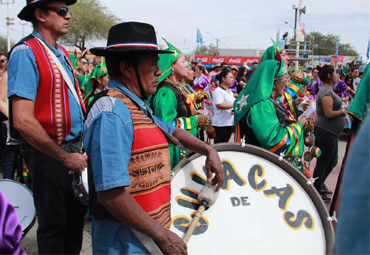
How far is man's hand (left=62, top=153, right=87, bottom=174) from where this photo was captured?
1.96 meters

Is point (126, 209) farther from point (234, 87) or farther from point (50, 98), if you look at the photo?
point (234, 87)

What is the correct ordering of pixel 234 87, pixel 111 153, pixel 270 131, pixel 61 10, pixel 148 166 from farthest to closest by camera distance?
pixel 234 87 < pixel 270 131 < pixel 61 10 < pixel 148 166 < pixel 111 153

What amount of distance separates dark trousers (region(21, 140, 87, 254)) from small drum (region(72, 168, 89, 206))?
0.05 meters

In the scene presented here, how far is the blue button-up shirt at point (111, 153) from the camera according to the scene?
1174 millimetres

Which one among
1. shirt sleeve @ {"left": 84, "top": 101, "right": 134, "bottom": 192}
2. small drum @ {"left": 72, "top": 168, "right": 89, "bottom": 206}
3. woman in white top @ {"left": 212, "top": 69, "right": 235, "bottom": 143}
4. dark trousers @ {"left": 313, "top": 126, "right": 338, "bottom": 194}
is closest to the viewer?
shirt sleeve @ {"left": 84, "top": 101, "right": 134, "bottom": 192}

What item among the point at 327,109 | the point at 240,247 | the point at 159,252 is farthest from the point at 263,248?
the point at 327,109

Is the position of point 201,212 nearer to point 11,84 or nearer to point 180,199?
point 180,199

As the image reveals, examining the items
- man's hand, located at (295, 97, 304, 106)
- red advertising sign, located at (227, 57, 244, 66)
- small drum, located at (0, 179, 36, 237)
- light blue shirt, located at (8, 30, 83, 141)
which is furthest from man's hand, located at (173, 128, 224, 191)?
red advertising sign, located at (227, 57, 244, 66)

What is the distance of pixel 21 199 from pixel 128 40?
2159 millimetres

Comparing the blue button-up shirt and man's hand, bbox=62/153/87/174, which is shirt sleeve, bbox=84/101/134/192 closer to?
the blue button-up shirt

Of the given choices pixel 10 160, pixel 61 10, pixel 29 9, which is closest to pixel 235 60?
pixel 10 160

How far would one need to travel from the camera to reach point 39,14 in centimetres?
209

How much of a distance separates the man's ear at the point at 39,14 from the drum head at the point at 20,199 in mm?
1557

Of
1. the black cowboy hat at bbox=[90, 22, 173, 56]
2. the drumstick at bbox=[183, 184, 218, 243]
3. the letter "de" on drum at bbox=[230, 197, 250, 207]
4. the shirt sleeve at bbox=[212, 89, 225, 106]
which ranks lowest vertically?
the letter "de" on drum at bbox=[230, 197, 250, 207]
